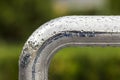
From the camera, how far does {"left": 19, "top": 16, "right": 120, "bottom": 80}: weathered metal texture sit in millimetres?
815

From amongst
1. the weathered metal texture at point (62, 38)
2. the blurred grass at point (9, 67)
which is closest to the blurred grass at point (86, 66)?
the blurred grass at point (9, 67)

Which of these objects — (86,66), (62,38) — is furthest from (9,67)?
(62,38)

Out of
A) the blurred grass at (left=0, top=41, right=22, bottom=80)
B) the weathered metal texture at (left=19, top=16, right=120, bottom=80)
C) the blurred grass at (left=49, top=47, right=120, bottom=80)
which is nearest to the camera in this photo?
the weathered metal texture at (left=19, top=16, right=120, bottom=80)

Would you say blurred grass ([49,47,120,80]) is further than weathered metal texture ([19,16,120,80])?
Yes

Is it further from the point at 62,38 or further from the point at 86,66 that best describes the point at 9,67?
the point at 62,38

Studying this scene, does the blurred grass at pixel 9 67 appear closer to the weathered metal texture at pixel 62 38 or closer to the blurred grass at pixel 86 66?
the blurred grass at pixel 86 66

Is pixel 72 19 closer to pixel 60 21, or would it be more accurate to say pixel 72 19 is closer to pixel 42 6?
pixel 60 21

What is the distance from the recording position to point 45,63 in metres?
0.85

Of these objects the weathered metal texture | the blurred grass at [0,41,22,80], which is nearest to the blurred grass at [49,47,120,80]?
the blurred grass at [0,41,22,80]

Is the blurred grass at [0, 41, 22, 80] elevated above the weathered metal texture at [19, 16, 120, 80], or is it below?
above

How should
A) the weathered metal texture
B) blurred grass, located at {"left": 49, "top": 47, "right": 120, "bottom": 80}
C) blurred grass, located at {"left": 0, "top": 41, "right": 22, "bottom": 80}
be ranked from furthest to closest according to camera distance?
blurred grass, located at {"left": 0, "top": 41, "right": 22, "bottom": 80} < blurred grass, located at {"left": 49, "top": 47, "right": 120, "bottom": 80} < the weathered metal texture

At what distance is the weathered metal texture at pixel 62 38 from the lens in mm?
815

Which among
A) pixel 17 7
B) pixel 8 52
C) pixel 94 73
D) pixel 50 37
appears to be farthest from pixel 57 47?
pixel 17 7

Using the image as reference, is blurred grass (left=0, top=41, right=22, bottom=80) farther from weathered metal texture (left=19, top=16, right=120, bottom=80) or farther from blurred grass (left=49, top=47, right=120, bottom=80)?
weathered metal texture (left=19, top=16, right=120, bottom=80)
